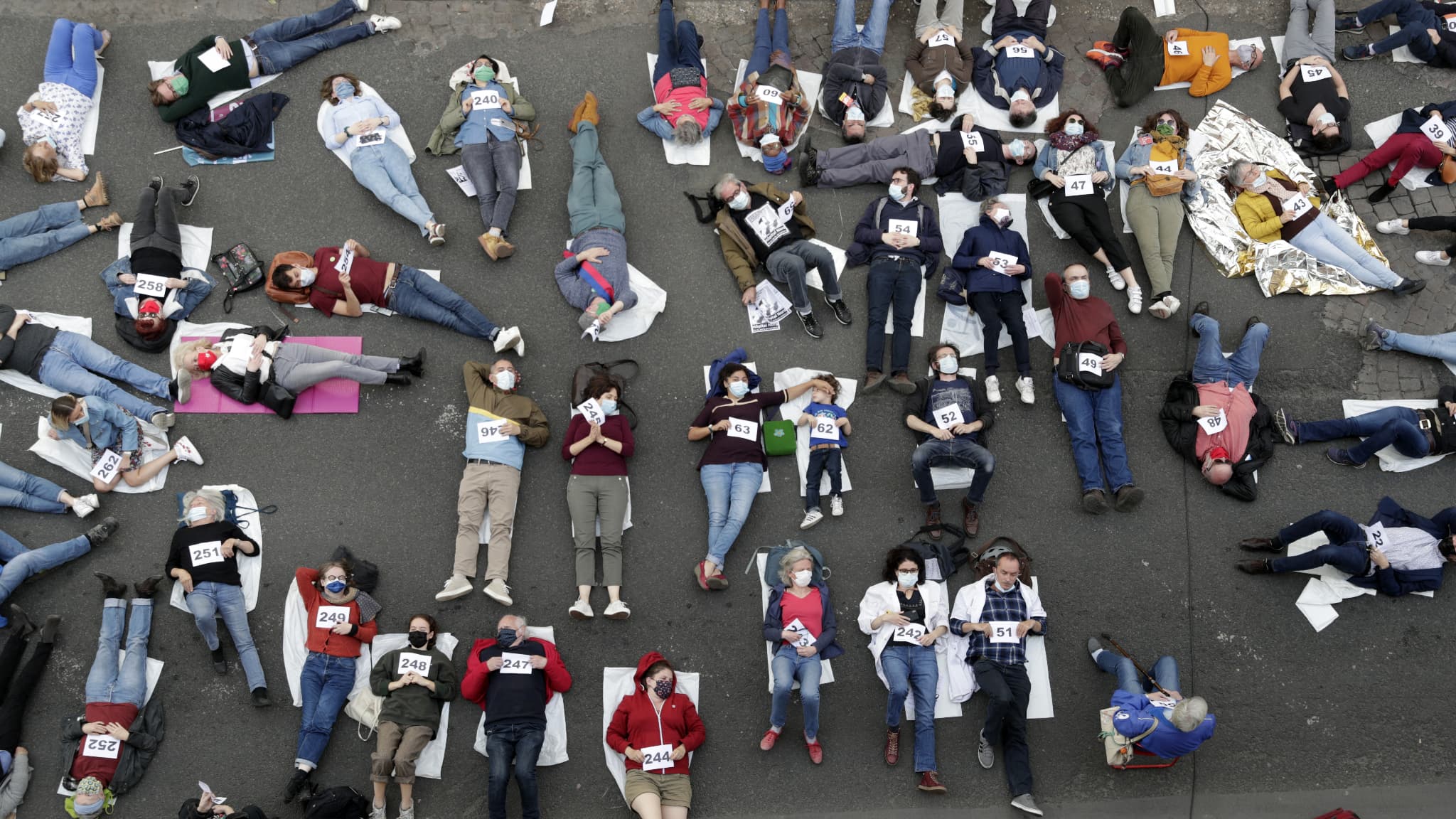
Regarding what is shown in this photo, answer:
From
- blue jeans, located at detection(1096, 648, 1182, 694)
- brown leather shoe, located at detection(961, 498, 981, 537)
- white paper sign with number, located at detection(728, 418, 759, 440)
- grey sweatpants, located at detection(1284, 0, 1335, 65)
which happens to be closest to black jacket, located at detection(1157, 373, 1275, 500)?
blue jeans, located at detection(1096, 648, 1182, 694)

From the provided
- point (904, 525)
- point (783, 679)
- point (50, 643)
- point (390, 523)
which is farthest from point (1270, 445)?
point (50, 643)

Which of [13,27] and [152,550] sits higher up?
[13,27]

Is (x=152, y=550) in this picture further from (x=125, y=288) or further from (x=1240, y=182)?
(x=1240, y=182)

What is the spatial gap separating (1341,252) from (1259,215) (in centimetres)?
85

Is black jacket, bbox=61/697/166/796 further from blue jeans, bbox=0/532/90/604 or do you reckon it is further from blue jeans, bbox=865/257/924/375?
blue jeans, bbox=865/257/924/375

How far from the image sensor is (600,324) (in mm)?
9914

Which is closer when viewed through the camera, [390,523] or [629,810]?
[629,810]

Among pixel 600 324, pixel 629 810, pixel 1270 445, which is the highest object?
pixel 600 324

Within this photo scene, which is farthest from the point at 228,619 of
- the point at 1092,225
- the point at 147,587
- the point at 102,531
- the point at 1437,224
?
the point at 1437,224

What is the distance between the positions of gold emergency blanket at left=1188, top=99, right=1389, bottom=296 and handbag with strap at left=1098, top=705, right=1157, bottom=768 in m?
4.49

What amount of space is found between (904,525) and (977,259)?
8.45 ft

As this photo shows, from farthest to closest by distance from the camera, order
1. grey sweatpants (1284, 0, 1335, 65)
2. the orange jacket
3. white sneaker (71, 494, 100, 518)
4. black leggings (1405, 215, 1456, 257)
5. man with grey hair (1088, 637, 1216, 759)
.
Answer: grey sweatpants (1284, 0, 1335, 65) < the orange jacket < black leggings (1405, 215, 1456, 257) < white sneaker (71, 494, 100, 518) < man with grey hair (1088, 637, 1216, 759)

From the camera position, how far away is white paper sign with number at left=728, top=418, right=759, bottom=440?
954 cm

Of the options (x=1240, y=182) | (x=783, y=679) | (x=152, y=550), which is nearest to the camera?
(x=783, y=679)
